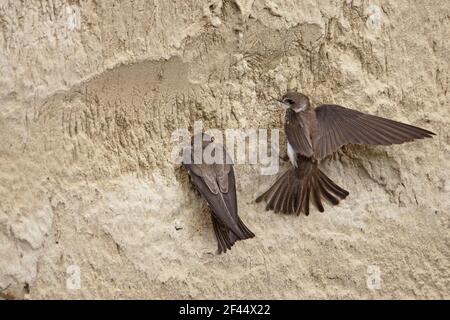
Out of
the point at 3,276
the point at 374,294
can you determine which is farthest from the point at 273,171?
the point at 3,276

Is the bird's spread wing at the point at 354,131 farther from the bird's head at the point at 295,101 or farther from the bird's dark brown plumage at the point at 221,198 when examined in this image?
the bird's dark brown plumage at the point at 221,198

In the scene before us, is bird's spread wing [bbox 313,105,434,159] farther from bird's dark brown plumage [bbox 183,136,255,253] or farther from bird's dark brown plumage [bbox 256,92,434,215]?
bird's dark brown plumage [bbox 183,136,255,253]

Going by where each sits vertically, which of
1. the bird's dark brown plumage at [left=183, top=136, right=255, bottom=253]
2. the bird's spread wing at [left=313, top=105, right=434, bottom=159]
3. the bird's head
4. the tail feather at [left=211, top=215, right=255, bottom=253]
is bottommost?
the tail feather at [left=211, top=215, right=255, bottom=253]

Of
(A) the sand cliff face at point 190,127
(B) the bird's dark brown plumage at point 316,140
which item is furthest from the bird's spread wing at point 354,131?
(A) the sand cliff face at point 190,127

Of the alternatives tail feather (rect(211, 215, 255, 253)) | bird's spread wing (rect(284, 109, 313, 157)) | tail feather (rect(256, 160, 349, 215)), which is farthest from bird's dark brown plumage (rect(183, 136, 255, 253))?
bird's spread wing (rect(284, 109, 313, 157))

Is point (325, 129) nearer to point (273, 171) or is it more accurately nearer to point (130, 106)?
point (273, 171)

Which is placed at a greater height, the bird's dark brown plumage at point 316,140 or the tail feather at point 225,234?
the bird's dark brown plumage at point 316,140
